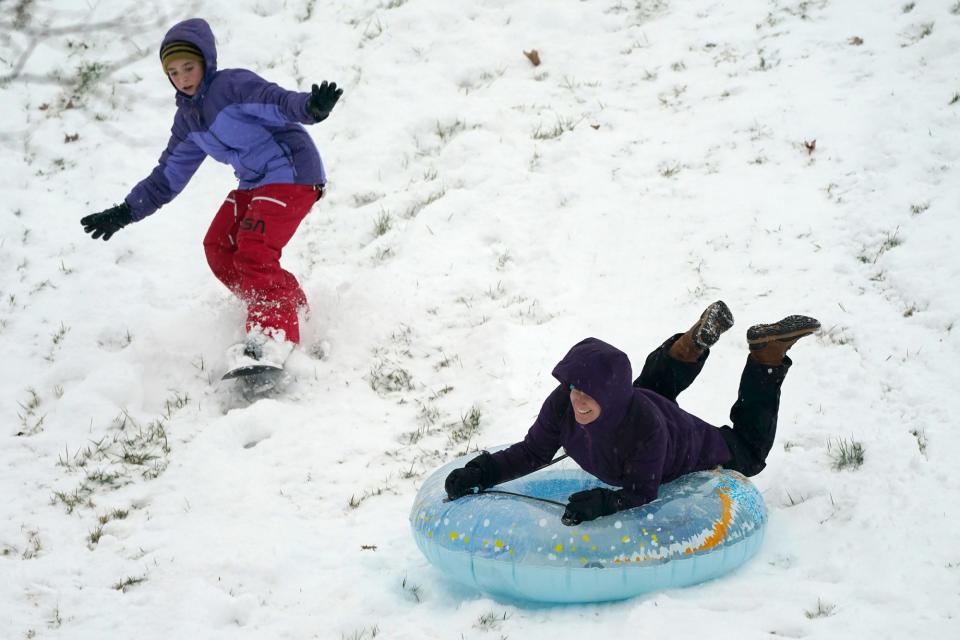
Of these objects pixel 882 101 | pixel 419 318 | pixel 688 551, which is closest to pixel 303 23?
pixel 419 318

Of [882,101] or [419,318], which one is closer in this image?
[419,318]

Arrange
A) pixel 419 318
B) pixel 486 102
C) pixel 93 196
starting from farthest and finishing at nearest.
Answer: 1. pixel 486 102
2. pixel 93 196
3. pixel 419 318

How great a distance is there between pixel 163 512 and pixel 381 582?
136 cm

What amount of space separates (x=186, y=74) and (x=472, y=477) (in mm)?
3153

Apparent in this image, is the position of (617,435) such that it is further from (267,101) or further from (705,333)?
(267,101)

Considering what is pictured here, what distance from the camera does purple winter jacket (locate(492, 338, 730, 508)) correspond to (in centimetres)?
356

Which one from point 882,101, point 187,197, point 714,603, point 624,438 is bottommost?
point 714,603

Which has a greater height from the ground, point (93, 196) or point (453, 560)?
point (93, 196)

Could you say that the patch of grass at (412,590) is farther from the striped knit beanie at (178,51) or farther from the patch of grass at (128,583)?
the striped knit beanie at (178,51)

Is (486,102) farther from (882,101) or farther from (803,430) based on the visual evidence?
(803,430)

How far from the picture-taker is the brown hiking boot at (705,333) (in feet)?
14.2

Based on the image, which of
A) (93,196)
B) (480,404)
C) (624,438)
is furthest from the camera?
(93,196)

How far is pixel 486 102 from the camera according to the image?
827cm

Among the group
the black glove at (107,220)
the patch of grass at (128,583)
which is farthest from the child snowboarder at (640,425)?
the black glove at (107,220)
